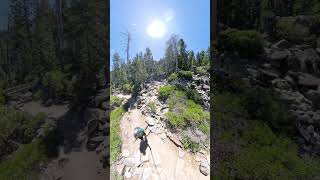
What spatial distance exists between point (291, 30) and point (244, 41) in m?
0.64

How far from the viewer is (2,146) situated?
3.78 metres

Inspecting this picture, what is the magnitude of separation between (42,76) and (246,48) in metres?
2.74

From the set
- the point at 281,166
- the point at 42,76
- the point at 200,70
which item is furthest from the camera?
the point at 200,70

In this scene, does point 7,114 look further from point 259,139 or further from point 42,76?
point 259,139

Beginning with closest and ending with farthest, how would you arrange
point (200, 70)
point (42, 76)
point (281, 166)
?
point (281, 166)
point (42, 76)
point (200, 70)

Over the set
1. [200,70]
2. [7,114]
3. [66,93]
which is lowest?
[7,114]

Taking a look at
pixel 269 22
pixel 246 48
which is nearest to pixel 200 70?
pixel 246 48

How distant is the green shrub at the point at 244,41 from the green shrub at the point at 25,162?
2.80 meters

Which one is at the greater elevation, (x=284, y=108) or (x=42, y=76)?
(x=42, y=76)

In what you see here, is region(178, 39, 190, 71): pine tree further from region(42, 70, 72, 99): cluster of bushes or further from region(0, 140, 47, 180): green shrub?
region(0, 140, 47, 180): green shrub

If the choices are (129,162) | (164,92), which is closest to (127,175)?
A: (129,162)

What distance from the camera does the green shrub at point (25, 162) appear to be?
370 cm

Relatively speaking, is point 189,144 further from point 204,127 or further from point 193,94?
point 193,94

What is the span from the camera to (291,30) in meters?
4.07
